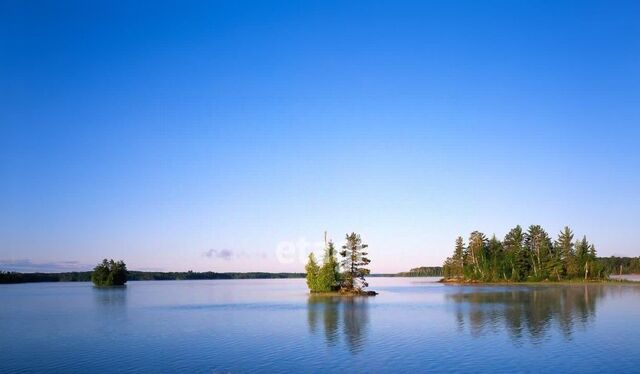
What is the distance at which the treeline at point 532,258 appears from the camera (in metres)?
166

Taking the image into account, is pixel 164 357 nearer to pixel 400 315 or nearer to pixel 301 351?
pixel 301 351

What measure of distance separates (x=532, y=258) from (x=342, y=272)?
7941 centimetres

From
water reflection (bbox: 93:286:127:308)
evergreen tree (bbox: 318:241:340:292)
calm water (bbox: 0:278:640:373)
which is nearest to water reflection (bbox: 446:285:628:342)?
calm water (bbox: 0:278:640:373)

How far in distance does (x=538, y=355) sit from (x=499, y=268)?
148m

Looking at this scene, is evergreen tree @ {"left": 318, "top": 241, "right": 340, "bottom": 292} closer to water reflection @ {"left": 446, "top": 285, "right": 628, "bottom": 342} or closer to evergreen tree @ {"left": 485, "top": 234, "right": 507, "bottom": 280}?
water reflection @ {"left": 446, "top": 285, "right": 628, "bottom": 342}

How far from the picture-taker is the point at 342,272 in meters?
128

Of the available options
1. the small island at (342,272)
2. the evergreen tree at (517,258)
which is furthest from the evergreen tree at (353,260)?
the evergreen tree at (517,258)

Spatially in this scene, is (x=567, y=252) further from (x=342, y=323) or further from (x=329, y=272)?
(x=342, y=323)

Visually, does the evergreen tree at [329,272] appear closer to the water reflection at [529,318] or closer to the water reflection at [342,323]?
the water reflection at [342,323]

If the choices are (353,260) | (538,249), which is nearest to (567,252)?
(538,249)

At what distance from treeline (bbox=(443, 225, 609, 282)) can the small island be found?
7136cm

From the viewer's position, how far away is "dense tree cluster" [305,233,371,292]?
407 ft

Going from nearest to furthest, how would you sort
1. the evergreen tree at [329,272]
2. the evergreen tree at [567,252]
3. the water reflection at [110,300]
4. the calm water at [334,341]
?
the calm water at [334,341], the water reflection at [110,300], the evergreen tree at [329,272], the evergreen tree at [567,252]

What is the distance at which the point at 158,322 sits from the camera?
68.8 metres
